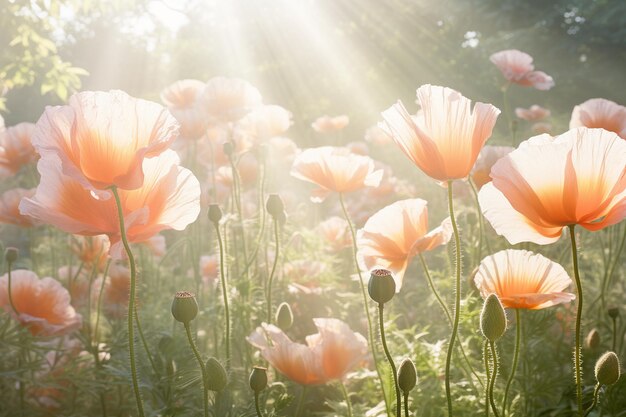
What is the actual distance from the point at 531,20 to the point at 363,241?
1655 cm

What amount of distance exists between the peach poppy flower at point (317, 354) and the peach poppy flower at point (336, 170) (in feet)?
1.58

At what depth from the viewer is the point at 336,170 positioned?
1.88 metres

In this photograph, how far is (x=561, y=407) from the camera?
1.67m

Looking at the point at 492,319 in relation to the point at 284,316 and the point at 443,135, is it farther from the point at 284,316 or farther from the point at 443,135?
the point at 284,316

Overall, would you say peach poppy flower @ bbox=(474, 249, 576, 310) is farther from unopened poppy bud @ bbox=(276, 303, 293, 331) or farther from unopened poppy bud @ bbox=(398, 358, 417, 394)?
unopened poppy bud @ bbox=(276, 303, 293, 331)

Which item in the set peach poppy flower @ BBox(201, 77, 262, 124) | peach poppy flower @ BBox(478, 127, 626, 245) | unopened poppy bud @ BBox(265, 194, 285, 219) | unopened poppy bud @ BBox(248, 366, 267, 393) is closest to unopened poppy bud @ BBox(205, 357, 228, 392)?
unopened poppy bud @ BBox(248, 366, 267, 393)

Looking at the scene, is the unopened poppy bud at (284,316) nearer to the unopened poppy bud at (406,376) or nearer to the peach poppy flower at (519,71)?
the unopened poppy bud at (406,376)

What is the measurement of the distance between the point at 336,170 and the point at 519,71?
1.61 meters

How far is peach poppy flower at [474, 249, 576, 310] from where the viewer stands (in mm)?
1273

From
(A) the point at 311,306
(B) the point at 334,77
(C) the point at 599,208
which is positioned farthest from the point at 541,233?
(B) the point at 334,77

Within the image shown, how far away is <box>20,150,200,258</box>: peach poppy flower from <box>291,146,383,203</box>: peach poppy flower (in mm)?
679

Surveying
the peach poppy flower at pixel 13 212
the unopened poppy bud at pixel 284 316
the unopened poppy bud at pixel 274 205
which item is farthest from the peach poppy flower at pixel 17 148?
the unopened poppy bud at pixel 284 316

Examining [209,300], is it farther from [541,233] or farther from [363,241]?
[541,233]

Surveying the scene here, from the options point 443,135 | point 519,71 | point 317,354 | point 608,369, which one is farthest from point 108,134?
point 519,71
